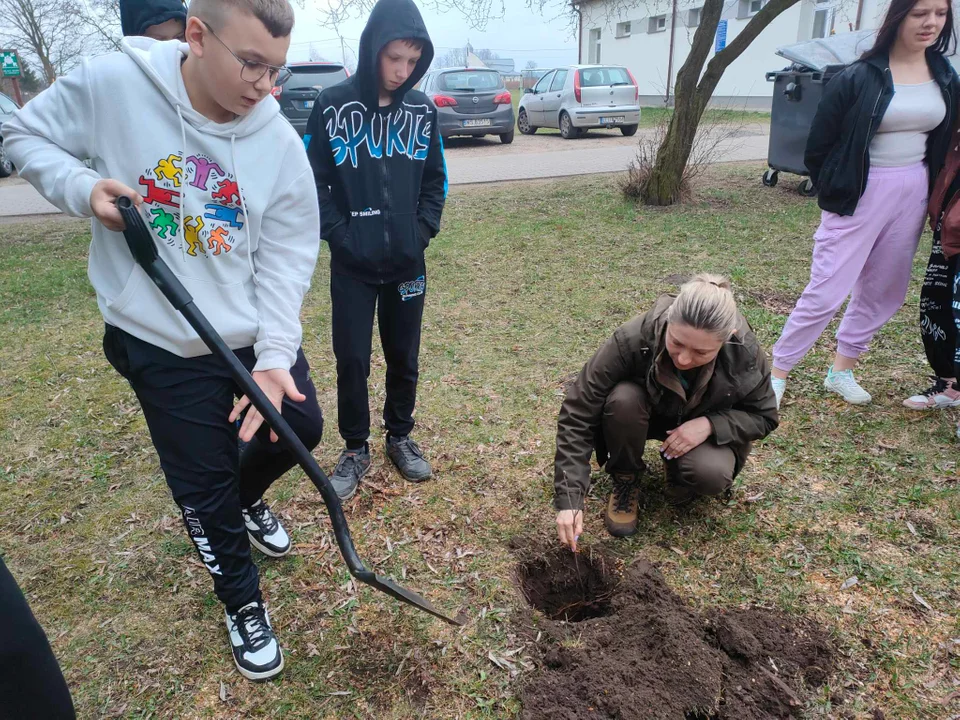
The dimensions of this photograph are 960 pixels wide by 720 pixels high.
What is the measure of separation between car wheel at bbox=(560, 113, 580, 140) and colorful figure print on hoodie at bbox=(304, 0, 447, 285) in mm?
12791

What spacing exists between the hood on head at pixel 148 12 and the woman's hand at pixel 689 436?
2.70 metres

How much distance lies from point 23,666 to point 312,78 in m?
12.1

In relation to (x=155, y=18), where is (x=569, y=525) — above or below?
below

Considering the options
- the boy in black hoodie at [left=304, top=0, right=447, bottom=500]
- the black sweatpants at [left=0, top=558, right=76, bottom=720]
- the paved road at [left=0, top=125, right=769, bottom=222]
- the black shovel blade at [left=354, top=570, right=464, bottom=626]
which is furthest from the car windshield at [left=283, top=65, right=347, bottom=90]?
the black sweatpants at [left=0, top=558, right=76, bottom=720]

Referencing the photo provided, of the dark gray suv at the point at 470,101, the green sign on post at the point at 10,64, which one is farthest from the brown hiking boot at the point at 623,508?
the green sign on post at the point at 10,64

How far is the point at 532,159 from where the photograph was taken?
12039mm

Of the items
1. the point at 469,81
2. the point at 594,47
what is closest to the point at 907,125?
the point at 469,81

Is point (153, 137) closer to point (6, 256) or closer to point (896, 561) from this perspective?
point (896, 561)

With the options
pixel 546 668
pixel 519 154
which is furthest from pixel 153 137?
pixel 519 154

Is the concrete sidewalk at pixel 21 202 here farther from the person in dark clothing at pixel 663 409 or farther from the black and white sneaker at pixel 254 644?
the person in dark clothing at pixel 663 409

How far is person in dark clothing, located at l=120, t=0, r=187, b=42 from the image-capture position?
117 inches

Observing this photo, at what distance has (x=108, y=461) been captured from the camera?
132 inches

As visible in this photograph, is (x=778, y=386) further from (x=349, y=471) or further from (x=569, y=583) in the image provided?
(x=349, y=471)

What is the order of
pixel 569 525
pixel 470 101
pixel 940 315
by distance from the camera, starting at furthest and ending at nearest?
pixel 470 101 < pixel 940 315 < pixel 569 525
